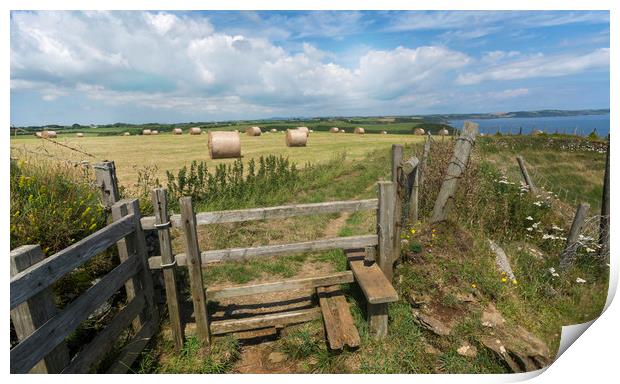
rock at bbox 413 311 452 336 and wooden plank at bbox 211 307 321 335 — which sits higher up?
rock at bbox 413 311 452 336

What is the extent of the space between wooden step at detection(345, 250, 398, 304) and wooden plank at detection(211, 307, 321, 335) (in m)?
0.83

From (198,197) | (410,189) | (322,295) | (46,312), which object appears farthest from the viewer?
A: (198,197)

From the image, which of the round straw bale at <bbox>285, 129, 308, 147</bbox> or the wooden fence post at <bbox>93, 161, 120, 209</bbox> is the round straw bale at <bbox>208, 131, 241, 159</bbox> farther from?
the wooden fence post at <bbox>93, 161, 120, 209</bbox>

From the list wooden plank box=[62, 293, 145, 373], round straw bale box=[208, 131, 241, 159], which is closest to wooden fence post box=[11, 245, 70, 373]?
wooden plank box=[62, 293, 145, 373]

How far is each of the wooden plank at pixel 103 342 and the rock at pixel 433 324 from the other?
329 cm

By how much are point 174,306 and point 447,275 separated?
11.4 feet

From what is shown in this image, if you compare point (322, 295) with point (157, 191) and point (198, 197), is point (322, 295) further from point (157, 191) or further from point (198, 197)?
point (198, 197)

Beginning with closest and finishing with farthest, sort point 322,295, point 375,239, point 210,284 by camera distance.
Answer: point 375,239
point 322,295
point 210,284

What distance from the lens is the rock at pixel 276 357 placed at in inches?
151

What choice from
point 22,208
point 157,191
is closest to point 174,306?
point 157,191

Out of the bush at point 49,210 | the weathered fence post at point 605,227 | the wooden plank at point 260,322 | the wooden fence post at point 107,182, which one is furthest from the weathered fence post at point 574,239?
the bush at point 49,210

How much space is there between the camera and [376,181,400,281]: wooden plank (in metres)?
4.05

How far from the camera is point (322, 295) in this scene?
458cm

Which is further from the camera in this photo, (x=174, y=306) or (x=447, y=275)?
(x=447, y=275)
